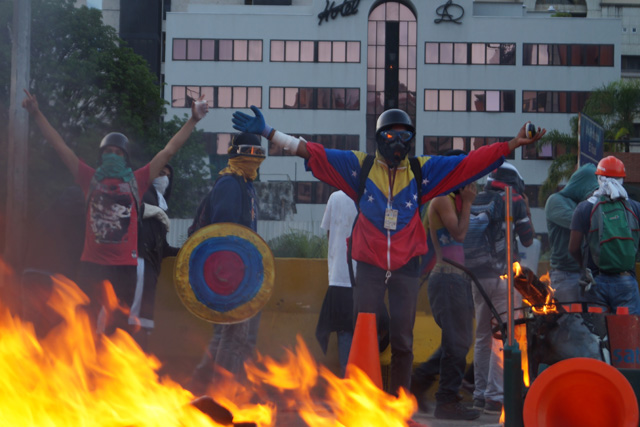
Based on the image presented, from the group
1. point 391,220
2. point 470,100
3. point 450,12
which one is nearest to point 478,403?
point 391,220

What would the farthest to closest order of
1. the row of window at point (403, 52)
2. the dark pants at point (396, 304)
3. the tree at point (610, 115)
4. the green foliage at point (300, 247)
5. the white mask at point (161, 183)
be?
the row of window at point (403, 52), the tree at point (610, 115), the green foliage at point (300, 247), the white mask at point (161, 183), the dark pants at point (396, 304)

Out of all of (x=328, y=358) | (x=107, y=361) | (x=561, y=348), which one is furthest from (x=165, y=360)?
(x=561, y=348)

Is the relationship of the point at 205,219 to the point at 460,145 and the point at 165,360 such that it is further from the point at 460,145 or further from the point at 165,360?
the point at 460,145

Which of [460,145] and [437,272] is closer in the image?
[437,272]

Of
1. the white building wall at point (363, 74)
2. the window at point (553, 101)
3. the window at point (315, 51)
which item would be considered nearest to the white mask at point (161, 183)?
the white building wall at point (363, 74)

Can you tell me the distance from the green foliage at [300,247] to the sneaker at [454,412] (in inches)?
266

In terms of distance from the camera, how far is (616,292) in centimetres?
676

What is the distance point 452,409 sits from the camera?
671 centimetres

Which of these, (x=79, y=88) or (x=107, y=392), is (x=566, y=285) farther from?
(x=79, y=88)

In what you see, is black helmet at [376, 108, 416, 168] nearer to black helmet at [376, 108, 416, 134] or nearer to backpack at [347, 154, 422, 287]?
black helmet at [376, 108, 416, 134]

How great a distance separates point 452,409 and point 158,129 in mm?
43185

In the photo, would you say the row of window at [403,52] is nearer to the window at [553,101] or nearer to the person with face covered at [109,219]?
the window at [553,101]

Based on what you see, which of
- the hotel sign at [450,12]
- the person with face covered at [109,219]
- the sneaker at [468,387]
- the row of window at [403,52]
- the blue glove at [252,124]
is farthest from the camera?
the hotel sign at [450,12]

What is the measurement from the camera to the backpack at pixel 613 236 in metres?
6.80
